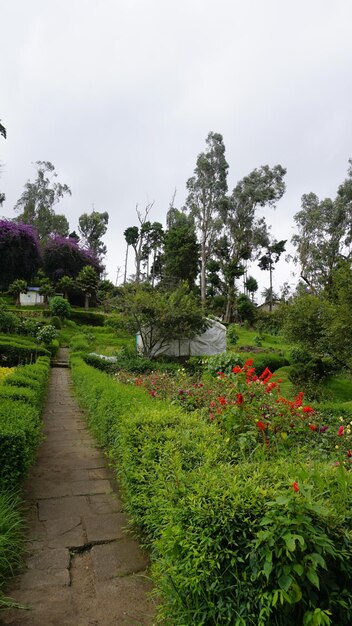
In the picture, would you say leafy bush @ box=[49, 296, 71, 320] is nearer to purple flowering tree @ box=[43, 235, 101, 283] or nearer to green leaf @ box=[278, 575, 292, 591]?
purple flowering tree @ box=[43, 235, 101, 283]

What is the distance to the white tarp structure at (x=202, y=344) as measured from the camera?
17045mm

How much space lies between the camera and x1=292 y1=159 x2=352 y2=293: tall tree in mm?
28203

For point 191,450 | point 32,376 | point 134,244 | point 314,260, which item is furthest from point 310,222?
point 191,450

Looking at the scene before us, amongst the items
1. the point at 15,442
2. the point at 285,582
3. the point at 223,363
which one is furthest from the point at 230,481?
the point at 223,363

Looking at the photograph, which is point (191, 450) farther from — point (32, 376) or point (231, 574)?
point (32, 376)

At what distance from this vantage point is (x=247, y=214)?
107 ft

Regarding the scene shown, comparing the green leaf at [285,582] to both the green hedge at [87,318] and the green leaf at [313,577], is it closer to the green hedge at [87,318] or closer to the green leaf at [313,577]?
the green leaf at [313,577]

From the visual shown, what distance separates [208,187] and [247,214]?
14.4 ft

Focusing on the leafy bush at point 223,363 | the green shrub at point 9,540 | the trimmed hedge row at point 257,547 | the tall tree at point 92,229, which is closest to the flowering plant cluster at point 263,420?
the trimmed hedge row at point 257,547

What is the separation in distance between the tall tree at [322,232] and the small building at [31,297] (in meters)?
23.3

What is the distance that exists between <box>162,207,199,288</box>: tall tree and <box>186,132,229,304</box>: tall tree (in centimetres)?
126

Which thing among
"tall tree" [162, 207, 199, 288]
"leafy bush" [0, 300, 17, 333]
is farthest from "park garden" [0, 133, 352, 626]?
"tall tree" [162, 207, 199, 288]

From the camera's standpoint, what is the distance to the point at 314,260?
30016mm

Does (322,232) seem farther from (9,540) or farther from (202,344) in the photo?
(9,540)
